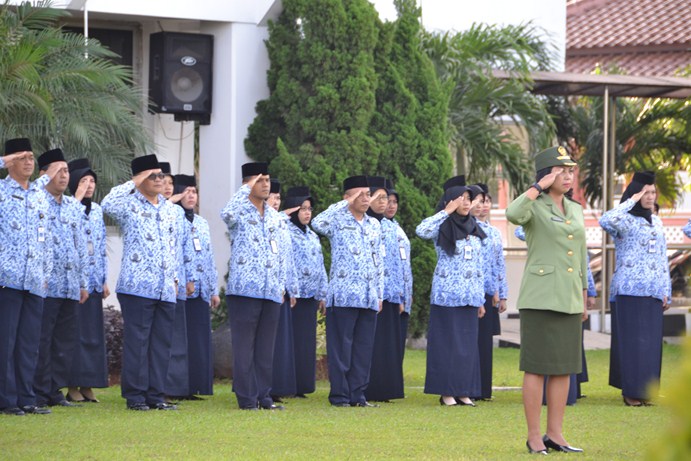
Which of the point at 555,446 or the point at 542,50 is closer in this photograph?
the point at 555,446

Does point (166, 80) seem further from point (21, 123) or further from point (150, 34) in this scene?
point (21, 123)

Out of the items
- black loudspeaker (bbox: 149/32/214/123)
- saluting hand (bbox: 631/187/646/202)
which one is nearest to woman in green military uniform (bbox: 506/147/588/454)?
saluting hand (bbox: 631/187/646/202)

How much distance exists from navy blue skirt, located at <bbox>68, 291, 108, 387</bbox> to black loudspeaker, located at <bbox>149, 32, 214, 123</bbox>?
3.88m

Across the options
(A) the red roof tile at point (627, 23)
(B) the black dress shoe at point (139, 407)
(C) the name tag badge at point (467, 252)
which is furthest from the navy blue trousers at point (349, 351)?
(A) the red roof tile at point (627, 23)

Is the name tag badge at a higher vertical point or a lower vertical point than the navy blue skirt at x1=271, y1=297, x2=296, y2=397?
higher

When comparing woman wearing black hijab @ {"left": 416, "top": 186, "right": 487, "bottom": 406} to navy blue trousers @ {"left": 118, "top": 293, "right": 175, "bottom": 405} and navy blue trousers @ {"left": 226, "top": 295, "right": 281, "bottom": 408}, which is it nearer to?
navy blue trousers @ {"left": 226, "top": 295, "right": 281, "bottom": 408}

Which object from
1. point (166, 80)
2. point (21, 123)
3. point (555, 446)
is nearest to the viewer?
point (555, 446)

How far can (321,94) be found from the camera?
45.6ft

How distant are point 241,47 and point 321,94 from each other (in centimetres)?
115

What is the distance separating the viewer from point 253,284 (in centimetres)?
947

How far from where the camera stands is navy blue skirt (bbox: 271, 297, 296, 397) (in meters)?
11.0

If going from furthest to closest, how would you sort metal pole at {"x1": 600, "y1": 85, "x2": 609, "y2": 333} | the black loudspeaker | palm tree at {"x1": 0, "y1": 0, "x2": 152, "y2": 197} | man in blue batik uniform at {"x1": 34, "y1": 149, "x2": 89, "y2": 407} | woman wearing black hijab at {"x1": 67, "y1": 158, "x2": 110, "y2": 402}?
metal pole at {"x1": 600, "y1": 85, "x2": 609, "y2": 333} < the black loudspeaker < palm tree at {"x1": 0, "y1": 0, "x2": 152, "y2": 197} < woman wearing black hijab at {"x1": 67, "y1": 158, "x2": 110, "y2": 402} < man in blue batik uniform at {"x1": 34, "y1": 149, "x2": 89, "y2": 407}

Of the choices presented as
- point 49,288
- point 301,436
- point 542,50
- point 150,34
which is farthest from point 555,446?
point 542,50

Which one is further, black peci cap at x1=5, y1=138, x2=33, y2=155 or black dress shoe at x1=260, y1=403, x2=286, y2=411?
black dress shoe at x1=260, y1=403, x2=286, y2=411
